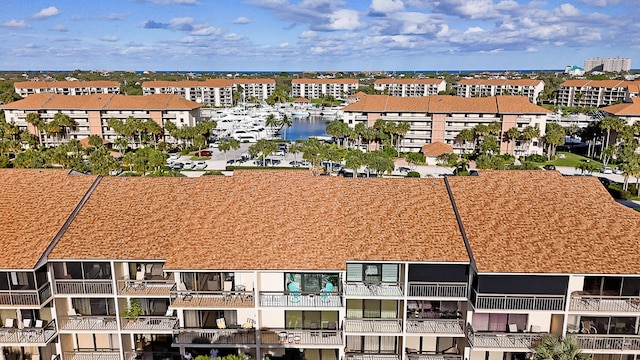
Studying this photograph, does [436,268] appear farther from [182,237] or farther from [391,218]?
[182,237]

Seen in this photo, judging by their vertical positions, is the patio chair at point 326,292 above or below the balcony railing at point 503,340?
above

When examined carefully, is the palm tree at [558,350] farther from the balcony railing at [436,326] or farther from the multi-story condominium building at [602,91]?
the multi-story condominium building at [602,91]

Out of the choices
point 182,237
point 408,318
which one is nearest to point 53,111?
point 182,237

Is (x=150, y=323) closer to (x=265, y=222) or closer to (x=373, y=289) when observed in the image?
(x=265, y=222)

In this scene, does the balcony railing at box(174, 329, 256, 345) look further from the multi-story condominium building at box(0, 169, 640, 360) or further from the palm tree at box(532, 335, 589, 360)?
the palm tree at box(532, 335, 589, 360)

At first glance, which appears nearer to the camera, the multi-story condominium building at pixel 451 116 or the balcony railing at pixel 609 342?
the balcony railing at pixel 609 342

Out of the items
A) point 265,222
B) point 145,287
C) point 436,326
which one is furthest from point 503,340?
point 145,287

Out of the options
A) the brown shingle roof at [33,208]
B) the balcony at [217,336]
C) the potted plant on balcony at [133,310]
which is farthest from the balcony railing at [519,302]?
the brown shingle roof at [33,208]
